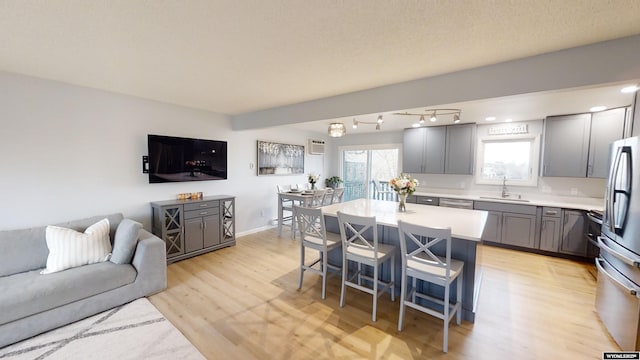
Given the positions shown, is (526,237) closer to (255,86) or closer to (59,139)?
(255,86)

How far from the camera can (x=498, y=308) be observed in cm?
260

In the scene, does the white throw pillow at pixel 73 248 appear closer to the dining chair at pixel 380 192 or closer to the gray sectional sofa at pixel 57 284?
the gray sectional sofa at pixel 57 284

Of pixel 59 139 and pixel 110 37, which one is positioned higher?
pixel 110 37

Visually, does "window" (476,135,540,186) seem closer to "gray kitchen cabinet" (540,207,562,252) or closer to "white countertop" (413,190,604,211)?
"white countertop" (413,190,604,211)

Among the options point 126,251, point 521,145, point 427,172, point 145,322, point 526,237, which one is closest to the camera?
point 145,322

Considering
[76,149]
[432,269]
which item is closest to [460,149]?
[432,269]

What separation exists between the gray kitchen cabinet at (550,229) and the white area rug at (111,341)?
199 inches

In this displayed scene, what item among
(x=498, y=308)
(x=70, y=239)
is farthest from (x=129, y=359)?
(x=498, y=308)

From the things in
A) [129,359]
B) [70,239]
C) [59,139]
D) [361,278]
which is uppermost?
[59,139]

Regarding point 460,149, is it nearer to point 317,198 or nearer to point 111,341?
point 317,198

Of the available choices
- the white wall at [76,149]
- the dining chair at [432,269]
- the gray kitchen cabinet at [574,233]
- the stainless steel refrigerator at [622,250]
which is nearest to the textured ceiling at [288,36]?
the white wall at [76,149]

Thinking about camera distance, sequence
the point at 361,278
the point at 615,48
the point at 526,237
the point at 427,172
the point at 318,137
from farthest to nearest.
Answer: the point at 318,137 → the point at 427,172 → the point at 526,237 → the point at 361,278 → the point at 615,48

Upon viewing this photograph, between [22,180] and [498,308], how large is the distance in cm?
534

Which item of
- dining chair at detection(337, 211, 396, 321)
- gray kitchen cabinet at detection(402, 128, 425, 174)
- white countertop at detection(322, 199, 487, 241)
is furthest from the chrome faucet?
Result: dining chair at detection(337, 211, 396, 321)
